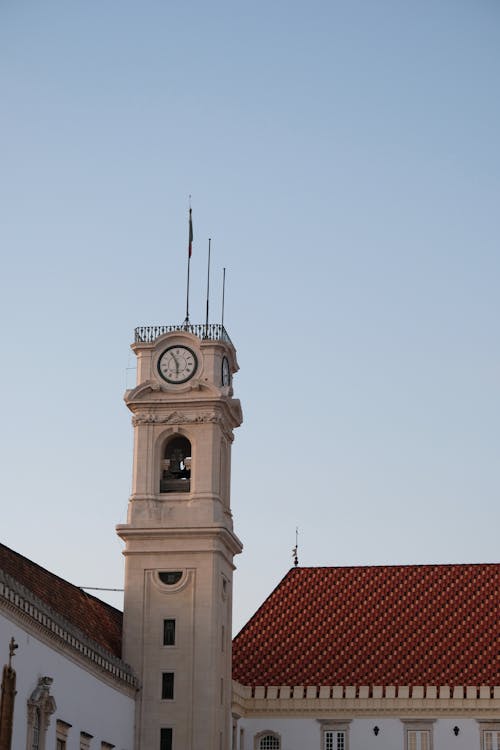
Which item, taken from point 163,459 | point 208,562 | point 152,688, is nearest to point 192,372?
point 163,459

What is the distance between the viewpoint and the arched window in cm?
5131

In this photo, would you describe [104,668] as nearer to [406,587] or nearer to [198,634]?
[198,634]

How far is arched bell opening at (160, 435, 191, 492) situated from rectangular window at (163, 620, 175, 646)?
4.38 m

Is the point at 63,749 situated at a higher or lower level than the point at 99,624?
lower

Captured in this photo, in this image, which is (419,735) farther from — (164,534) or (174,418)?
(174,418)

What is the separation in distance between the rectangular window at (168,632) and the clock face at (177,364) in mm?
7936

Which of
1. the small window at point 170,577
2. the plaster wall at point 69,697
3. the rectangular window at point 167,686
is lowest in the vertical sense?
the plaster wall at point 69,697

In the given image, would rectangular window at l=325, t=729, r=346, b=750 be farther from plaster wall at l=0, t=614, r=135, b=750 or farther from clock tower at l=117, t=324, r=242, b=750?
plaster wall at l=0, t=614, r=135, b=750

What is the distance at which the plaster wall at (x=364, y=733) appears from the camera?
165 feet

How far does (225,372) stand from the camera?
4984 centimetres

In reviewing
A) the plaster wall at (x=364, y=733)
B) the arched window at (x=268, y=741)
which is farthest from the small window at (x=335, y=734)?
the arched window at (x=268, y=741)

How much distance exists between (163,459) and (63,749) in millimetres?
12792

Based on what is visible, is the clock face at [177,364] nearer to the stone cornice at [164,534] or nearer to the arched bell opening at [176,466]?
the arched bell opening at [176,466]

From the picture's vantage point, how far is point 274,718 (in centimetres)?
5144
